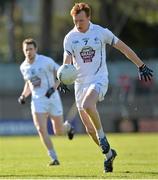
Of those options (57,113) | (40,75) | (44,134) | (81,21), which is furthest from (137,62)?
(57,113)

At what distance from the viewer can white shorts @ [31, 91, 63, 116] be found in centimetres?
1720

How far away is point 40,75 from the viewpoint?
17391 millimetres

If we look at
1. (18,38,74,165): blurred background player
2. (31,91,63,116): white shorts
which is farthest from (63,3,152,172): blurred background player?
(31,91,63,116): white shorts

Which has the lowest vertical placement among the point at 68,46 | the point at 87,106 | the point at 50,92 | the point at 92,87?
the point at 50,92

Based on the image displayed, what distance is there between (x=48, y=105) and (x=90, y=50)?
12.1 feet

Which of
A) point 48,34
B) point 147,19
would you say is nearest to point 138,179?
point 48,34

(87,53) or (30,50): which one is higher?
(87,53)

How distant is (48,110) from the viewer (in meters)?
17.4

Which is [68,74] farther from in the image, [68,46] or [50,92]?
[50,92]

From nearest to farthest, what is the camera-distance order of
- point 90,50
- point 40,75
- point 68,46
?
1. point 90,50
2. point 68,46
3. point 40,75

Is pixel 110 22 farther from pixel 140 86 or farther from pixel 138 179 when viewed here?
pixel 138 179

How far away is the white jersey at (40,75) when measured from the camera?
17375 mm

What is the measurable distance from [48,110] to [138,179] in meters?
5.26

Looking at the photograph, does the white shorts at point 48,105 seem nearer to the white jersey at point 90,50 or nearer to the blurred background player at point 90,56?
the blurred background player at point 90,56
